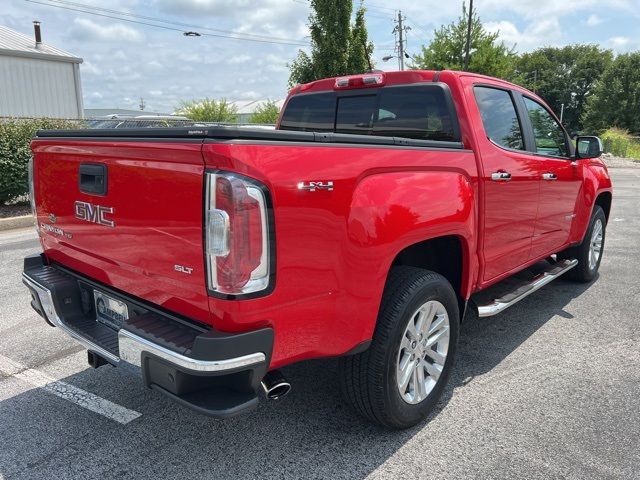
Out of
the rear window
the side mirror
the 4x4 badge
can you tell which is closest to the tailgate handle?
the 4x4 badge

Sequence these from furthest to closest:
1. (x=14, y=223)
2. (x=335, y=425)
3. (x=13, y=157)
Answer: (x=13, y=157)
(x=14, y=223)
(x=335, y=425)

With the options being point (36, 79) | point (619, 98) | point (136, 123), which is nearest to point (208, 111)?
point (36, 79)

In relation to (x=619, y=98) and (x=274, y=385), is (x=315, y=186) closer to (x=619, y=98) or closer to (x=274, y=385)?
(x=274, y=385)

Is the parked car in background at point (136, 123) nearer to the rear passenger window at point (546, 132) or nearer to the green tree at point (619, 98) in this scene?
the rear passenger window at point (546, 132)

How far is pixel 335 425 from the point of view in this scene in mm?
2961

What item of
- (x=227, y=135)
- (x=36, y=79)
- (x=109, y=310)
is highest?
(x=36, y=79)

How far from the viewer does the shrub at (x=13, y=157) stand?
1013 cm

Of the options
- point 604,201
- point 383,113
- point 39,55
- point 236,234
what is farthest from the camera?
point 39,55

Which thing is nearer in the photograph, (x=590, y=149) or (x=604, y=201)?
(x=590, y=149)

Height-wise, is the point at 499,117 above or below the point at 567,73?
below

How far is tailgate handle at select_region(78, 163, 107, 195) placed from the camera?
253 centimetres

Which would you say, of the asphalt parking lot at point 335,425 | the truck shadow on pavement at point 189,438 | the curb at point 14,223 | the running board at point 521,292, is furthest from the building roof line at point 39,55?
the running board at point 521,292

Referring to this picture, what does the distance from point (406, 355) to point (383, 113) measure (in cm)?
184

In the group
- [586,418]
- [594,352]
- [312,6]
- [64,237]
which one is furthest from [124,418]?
[312,6]
